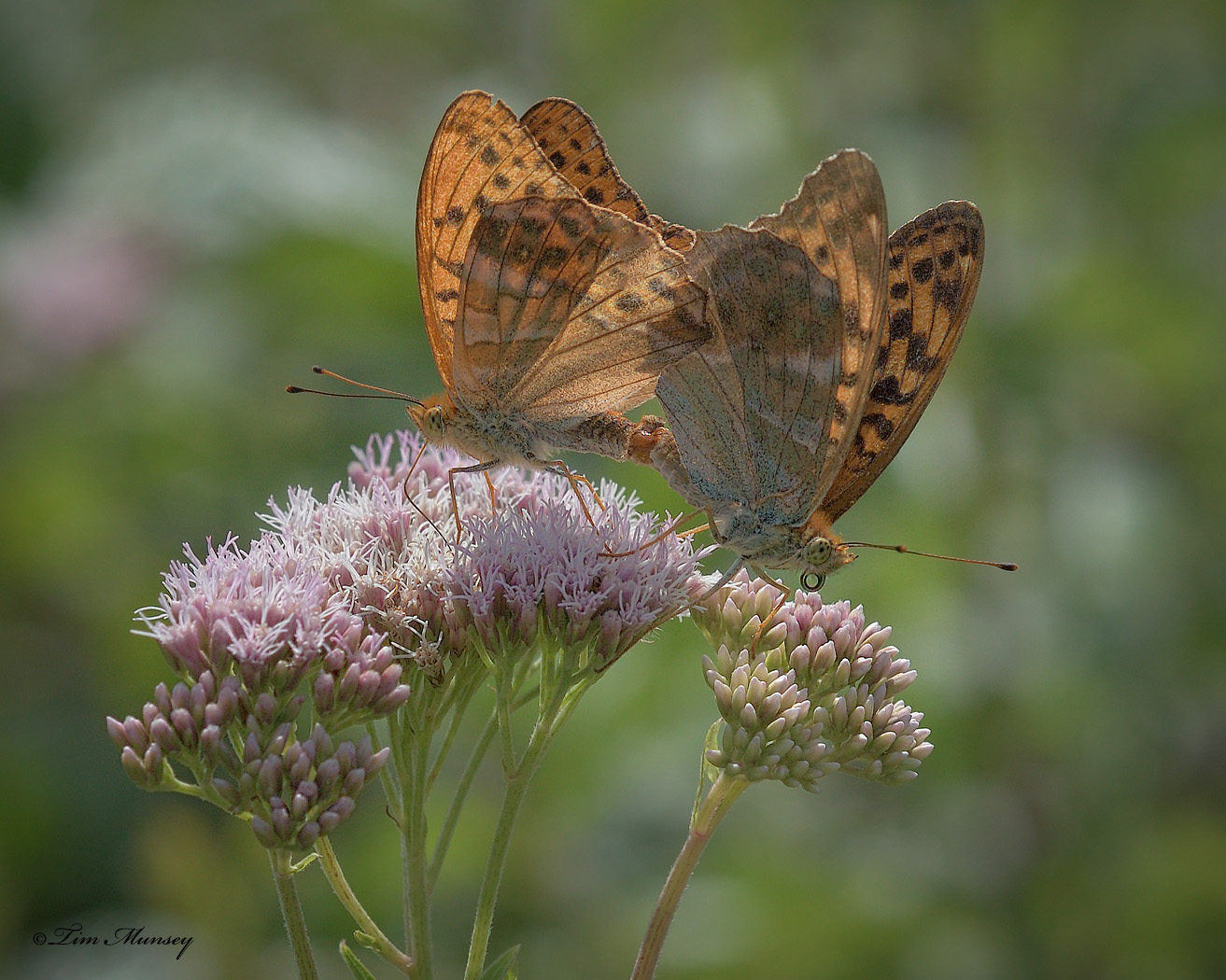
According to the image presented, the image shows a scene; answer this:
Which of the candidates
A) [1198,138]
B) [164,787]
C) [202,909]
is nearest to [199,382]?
[202,909]

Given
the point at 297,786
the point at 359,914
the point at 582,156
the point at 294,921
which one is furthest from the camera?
the point at 582,156

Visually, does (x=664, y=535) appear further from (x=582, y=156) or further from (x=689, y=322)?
(x=582, y=156)

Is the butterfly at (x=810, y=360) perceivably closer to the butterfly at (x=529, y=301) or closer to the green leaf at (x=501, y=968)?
the butterfly at (x=529, y=301)

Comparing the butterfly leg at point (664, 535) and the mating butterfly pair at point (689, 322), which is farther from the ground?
the mating butterfly pair at point (689, 322)

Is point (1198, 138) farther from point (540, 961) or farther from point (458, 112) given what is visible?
point (540, 961)

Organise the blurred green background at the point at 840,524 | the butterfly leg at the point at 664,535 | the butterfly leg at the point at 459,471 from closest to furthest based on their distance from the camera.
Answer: the butterfly leg at the point at 664,535
the butterfly leg at the point at 459,471
the blurred green background at the point at 840,524

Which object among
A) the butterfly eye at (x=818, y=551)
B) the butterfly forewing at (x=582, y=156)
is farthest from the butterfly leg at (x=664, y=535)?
the butterfly forewing at (x=582, y=156)

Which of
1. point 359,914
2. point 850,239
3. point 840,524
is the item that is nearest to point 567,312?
point 850,239
